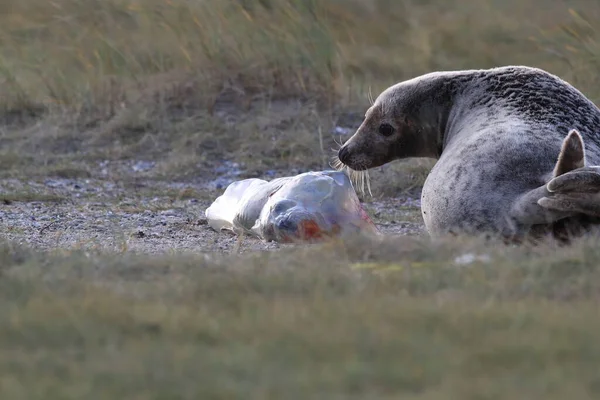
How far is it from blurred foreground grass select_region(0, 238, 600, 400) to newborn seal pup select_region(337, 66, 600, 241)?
59 centimetres

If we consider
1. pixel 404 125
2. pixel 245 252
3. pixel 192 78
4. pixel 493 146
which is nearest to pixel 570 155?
pixel 493 146

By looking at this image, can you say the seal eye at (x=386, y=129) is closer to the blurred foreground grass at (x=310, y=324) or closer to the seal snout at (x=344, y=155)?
the seal snout at (x=344, y=155)

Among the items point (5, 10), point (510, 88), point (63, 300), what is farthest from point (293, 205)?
point (5, 10)

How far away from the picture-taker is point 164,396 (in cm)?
265

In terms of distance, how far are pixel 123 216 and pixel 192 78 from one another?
11.8 ft

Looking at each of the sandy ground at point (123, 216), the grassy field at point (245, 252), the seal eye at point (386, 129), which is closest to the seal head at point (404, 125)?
the seal eye at point (386, 129)

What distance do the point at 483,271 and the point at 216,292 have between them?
94cm

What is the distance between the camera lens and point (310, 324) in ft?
10.6

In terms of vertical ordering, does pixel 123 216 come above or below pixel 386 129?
below

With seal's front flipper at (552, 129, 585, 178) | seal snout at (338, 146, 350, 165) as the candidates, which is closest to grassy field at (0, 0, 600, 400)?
seal's front flipper at (552, 129, 585, 178)

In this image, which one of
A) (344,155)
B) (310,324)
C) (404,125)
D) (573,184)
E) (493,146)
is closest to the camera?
(310,324)

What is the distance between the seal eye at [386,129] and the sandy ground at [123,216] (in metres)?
0.58

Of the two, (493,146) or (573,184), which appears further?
(493,146)

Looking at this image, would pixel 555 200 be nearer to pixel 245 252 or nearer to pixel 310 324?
pixel 245 252
